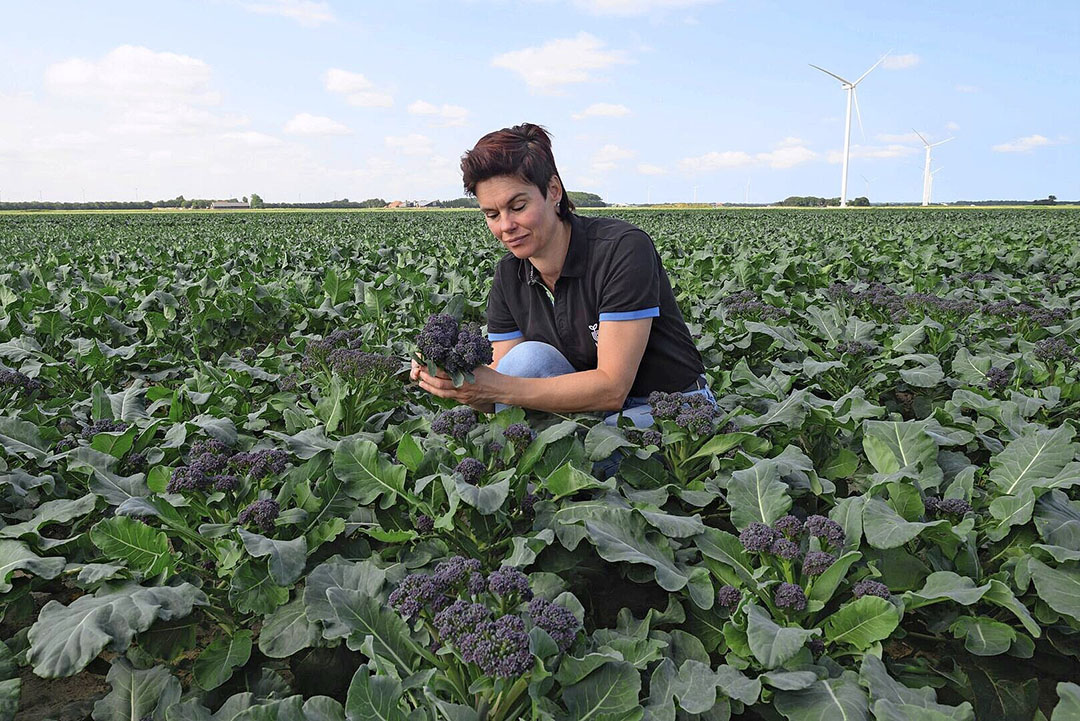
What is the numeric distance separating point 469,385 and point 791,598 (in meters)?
1.48

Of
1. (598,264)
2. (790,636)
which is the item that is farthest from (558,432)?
(790,636)

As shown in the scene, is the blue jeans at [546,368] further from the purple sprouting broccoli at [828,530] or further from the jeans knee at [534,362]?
the purple sprouting broccoli at [828,530]

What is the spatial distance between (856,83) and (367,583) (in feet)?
159

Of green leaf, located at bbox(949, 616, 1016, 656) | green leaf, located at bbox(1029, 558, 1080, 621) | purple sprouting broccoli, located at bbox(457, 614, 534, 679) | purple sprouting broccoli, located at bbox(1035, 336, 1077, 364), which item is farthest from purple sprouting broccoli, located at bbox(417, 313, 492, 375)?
purple sprouting broccoli, located at bbox(1035, 336, 1077, 364)

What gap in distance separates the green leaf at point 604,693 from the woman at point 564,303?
55.0 inches

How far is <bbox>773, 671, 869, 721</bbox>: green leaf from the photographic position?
5.66 ft

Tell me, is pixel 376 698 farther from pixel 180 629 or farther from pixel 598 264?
pixel 598 264

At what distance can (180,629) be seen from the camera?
225 centimetres

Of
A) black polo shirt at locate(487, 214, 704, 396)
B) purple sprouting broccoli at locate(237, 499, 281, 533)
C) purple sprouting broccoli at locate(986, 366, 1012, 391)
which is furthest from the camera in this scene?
purple sprouting broccoli at locate(986, 366, 1012, 391)

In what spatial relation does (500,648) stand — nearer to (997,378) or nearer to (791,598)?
(791,598)

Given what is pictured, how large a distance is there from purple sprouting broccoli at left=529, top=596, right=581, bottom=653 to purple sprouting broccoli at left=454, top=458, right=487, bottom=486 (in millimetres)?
710

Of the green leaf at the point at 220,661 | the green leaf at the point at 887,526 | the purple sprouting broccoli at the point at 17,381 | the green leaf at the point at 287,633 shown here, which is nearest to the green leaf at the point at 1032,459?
the green leaf at the point at 887,526

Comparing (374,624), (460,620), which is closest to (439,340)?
(374,624)

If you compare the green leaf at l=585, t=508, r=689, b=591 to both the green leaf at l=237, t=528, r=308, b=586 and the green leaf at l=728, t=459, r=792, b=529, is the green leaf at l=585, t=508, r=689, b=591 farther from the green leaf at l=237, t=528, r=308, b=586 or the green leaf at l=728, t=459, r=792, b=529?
the green leaf at l=237, t=528, r=308, b=586
